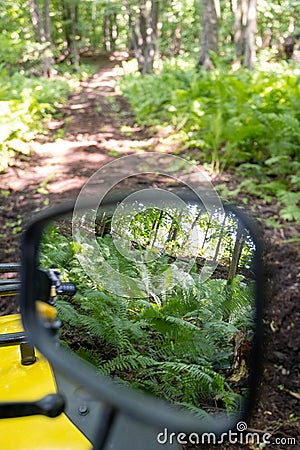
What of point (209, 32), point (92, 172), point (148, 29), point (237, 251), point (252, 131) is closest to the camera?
point (237, 251)

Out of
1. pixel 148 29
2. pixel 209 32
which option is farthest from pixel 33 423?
pixel 148 29

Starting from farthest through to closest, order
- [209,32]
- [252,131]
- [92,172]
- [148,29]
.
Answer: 1. [148,29]
2. [209,32]
3. [92,172]
4. [252,131]

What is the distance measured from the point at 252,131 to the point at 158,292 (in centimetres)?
617

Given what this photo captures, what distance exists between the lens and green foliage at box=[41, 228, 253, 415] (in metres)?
0.84

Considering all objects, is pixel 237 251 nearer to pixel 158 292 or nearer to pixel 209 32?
pixel 158 292

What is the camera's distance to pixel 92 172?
7.22 meters

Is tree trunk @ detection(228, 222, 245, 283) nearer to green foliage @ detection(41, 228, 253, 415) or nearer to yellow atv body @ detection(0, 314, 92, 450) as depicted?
green foliage @ detection(41, 228, 253, 415)

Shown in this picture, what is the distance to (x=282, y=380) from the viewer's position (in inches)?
106

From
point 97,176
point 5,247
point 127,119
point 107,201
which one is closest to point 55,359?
point 107,201

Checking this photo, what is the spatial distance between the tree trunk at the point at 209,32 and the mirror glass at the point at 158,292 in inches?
494

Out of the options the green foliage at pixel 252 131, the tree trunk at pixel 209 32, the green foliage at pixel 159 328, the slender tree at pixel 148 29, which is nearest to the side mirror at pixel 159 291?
the green foliage at pixel 159 328

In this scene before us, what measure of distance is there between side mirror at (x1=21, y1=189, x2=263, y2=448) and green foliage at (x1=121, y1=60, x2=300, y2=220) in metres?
4.24

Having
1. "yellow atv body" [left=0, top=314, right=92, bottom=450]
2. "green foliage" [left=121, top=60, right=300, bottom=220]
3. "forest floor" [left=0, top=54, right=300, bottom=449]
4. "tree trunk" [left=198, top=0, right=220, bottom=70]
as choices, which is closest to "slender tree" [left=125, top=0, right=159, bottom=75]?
"forest floor" [left=0, top=54, right=300, bottom=449]

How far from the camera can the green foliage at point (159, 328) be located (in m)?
0.84
